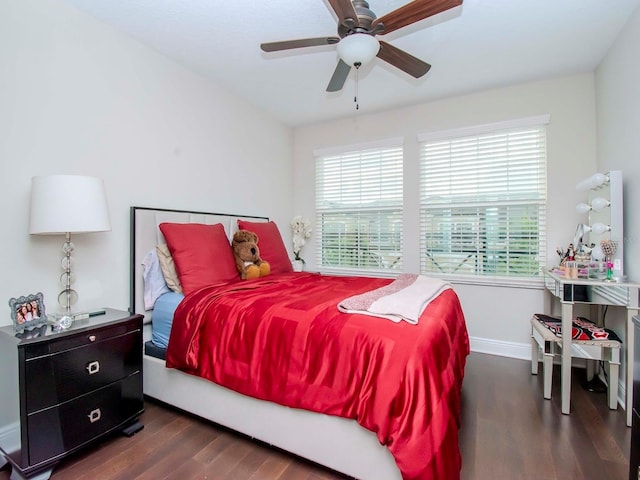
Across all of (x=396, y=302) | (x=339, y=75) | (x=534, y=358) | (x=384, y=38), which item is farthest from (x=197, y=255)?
(x=534, y=358)

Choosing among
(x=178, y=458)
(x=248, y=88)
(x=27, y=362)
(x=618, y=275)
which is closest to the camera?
(x=27, y=362)

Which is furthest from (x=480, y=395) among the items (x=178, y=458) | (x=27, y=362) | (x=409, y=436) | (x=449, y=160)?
(x=27, y=362)

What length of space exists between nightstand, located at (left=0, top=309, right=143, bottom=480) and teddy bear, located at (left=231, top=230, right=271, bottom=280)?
101 centimetres

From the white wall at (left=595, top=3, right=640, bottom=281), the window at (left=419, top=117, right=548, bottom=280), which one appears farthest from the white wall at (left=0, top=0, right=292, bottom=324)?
the white wall at (left=595, top=3, right=640, bottom=281)

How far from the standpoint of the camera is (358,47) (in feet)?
5.98

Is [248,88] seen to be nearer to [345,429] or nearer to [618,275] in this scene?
[345,429]

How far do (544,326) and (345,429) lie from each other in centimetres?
187

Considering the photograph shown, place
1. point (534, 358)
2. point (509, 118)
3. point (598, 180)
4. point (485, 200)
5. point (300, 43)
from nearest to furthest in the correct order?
point (300, 43), point (598, 180), point (534, 358), point (509, 118), point (485, 200)

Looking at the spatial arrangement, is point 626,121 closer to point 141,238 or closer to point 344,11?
point 344,11

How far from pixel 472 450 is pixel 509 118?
116 inches

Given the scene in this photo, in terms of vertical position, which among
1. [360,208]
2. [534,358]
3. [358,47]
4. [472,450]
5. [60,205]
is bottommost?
[472,450]

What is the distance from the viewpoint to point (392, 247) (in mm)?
3818

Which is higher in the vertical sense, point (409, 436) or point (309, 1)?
point (309, 1)

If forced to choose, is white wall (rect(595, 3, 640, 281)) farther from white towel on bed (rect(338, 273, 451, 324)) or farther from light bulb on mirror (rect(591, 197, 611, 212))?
white towel on bed (rect(338, 273, 451, 324))
